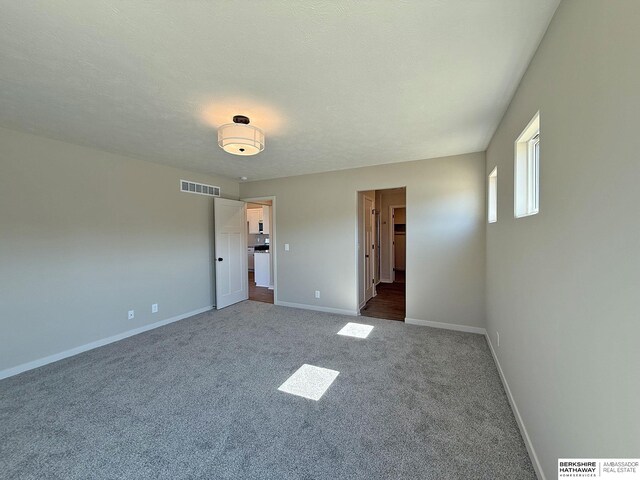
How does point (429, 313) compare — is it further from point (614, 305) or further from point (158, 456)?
point (158, 456)

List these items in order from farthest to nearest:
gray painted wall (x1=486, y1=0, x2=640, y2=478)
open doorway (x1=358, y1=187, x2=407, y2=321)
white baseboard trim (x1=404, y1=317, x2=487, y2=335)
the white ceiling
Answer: open doorway (x1=358, y1=187, x2=407, y2=321)
white baseboard trim (x1=404, y1=317, x2=487, y2=335)
the white ceiling
gray painted wall (x1=486, y1=0, x2=640, y2=478)

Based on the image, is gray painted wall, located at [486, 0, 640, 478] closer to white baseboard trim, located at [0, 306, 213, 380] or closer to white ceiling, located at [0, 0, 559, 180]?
white ceiling, located at [0, 0, 559, 180]

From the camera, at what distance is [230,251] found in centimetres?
498

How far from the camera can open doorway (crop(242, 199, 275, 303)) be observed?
5959 millimetres

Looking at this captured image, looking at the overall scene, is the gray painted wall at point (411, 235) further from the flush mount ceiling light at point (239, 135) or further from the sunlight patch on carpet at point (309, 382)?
the flush mount ceiling light at point (239, 135)

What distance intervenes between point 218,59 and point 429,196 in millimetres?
3168

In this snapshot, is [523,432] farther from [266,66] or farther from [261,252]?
[261,252]

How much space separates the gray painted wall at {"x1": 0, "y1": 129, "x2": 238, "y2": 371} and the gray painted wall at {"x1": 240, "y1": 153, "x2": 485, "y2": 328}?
73.0 inches

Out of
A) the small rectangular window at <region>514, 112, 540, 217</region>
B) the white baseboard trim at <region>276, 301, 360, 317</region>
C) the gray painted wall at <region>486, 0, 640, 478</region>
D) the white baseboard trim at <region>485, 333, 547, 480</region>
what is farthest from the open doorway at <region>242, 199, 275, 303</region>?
the gray painted wall at <region>486, 0, 640, 478</region>

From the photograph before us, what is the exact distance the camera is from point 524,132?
1769 millimetres

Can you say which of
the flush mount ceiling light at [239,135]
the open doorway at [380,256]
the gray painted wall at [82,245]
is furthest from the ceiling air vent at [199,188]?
the open doorway at [380,256]

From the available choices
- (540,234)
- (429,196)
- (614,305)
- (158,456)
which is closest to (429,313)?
(429,196)

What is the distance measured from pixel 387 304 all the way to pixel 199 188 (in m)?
4.14

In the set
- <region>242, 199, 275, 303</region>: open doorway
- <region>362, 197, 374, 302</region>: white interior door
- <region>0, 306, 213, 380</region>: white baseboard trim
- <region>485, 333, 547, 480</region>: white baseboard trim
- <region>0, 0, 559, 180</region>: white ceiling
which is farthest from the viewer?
<region>242, 199, 275, 303</region>: open doorway
